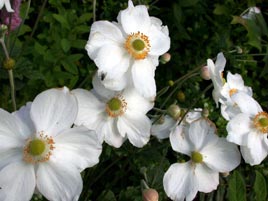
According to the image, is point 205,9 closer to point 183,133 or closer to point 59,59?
point 59,59

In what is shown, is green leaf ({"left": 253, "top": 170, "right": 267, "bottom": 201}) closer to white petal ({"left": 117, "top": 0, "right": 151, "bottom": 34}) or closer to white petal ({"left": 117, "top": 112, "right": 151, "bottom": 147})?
white petal ({"left": 117, "top": 112, "right": 151, "bottom": 147})

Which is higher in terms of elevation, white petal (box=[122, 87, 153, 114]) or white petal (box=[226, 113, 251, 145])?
white petal (box=[122, 87, 153, 114])

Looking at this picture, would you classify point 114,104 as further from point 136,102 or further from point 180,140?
point 180,140

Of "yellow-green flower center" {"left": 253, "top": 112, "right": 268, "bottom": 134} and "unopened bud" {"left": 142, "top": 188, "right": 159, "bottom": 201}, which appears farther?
"yellow-green flower center" {"left": 253, "top": 112, "right": 268, "bottom": 134}

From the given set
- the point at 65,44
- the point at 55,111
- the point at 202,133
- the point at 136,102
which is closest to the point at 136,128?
the point at 136,102

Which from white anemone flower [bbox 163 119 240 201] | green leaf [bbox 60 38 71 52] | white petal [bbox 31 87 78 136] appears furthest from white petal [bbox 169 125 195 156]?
green leaf [bbox 60 38 71 52]

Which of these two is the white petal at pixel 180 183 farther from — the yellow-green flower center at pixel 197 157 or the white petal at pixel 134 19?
the white petal at pixel 134 19

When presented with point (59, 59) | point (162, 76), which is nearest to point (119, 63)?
point (59, 59)
